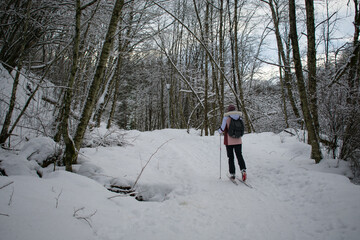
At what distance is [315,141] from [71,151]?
5.29m

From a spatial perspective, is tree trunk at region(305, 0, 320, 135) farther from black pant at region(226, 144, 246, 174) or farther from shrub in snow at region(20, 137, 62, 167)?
shrub in snow at region(20, 137, 62, 167)

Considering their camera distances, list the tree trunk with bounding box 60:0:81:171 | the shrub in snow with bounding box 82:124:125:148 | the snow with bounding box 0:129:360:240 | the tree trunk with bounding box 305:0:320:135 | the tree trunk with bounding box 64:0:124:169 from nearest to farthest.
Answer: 1. the snow with bounding box 0:129:360:240
2. the tree trunk with bounding box 60:0:81:171
3. the tree trunk with bounding box 64:0:124:169
4. the tree trunk with bounding box 305:0:320:135
5. the shrub in snow with bounding box 82:124:125:148

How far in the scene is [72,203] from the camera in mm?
2209

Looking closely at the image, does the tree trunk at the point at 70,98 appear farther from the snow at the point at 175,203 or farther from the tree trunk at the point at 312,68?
the tree trunk at the point at 312,68

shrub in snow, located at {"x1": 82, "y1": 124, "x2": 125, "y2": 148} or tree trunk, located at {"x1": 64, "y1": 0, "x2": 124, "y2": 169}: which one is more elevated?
tree trunk, located at {"x1": 64, "y1": 0, "x2": 124, "y2": 169}

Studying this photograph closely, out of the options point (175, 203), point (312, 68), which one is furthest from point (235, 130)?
point (312, 68)

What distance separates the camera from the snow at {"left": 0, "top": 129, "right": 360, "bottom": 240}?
74.4 inches

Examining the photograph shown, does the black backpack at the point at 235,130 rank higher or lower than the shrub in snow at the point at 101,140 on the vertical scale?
higher

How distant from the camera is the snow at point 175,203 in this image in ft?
6.20

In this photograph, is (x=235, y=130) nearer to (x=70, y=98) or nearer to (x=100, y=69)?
(x=100, y=69)

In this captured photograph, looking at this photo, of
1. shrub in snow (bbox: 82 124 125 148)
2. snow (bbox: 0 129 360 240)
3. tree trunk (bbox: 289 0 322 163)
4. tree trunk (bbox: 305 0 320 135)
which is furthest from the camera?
shrub in snow (bbox: 82 124 125 148)

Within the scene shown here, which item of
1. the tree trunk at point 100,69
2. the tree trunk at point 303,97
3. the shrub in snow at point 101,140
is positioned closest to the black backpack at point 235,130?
the tree trunk at point 303,97

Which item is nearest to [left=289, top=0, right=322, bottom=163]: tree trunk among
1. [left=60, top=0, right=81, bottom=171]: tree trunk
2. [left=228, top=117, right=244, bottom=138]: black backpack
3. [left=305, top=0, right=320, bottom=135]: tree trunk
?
[left=305, top=0, right=320, bottom=135]: tree trunk

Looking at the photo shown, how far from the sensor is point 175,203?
124 inches
